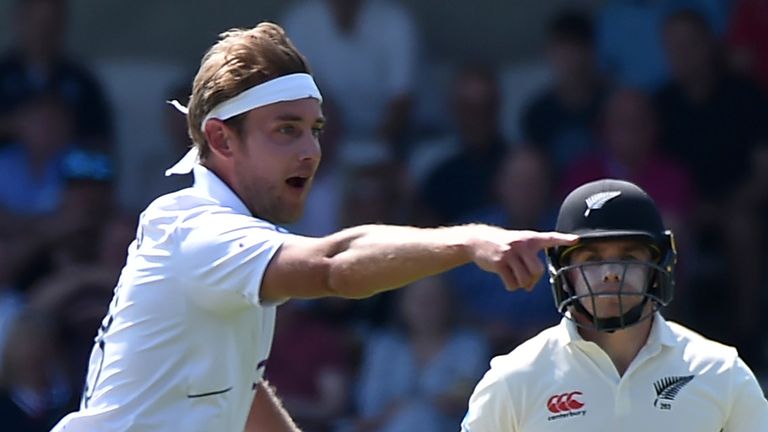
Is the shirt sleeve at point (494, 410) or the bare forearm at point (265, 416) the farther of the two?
the bare forearm at point (265, 416)

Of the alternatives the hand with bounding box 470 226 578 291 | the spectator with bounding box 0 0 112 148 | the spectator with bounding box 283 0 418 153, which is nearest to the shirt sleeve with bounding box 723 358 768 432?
the hand with bounding box 470 226 578 291

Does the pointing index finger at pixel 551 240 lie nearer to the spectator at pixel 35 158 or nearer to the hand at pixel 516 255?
the hand at pixel 516 255

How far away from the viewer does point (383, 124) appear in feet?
34.8

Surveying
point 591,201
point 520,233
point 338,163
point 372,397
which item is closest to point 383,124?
point 338,163

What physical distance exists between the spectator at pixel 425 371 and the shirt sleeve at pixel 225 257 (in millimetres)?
5099

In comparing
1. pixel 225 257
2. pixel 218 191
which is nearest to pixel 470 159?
pixel 218 191

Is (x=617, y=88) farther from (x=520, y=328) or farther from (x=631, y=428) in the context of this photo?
(x=631, y=428)

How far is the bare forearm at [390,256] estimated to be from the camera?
12.1ft

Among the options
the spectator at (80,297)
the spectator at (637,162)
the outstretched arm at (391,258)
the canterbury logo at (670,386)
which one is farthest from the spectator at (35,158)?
the outstretched arm at (391,258)

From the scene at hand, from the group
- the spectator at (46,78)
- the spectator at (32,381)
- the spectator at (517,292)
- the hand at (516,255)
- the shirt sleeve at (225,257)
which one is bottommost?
the spectator at (32,381)

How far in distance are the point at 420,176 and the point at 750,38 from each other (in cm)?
211

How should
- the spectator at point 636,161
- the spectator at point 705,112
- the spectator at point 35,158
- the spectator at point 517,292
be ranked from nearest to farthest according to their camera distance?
the spectator at point 517,292 → the spectator at point 636,161 → the spectator at point 705,112 → the spectator at point 35,158

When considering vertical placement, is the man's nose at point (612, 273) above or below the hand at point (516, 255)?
below

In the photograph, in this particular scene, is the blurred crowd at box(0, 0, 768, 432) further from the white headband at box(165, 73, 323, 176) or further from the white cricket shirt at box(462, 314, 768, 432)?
the white headband at box(165, 73, 323, 176)
